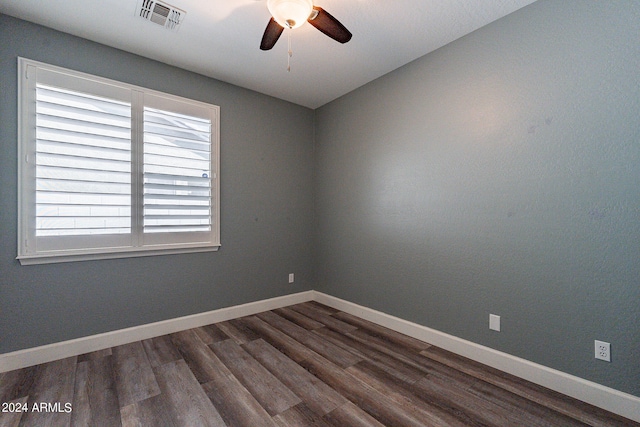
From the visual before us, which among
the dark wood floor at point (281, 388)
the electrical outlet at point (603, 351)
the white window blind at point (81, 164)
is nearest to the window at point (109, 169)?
the white window blind at point (81, 164)

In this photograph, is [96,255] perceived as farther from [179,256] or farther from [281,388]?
[281,388]

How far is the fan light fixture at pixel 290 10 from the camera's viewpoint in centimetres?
161

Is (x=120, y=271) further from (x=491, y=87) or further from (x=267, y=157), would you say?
(x=491, y=87)

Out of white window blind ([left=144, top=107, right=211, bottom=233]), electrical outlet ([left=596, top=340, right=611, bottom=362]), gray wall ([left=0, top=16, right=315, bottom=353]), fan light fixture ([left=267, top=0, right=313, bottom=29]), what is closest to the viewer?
fan light fixture ([left=267, top=0, right=313, bottom=29])

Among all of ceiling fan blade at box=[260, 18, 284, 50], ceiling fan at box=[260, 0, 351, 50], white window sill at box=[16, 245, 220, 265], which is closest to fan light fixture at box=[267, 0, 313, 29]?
ceiling fan at box=[260, 0, 351, 50]

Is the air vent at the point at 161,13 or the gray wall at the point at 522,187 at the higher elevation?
the air vent at the point at 161,13

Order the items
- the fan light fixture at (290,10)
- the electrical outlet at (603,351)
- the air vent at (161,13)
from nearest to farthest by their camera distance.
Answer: the fan light fixture at (290,10), the electrical outlet at (603,351), the air vent at (161,13)

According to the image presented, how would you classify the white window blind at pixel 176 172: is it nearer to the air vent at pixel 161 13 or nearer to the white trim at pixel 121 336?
the air vent at pixel 161 13

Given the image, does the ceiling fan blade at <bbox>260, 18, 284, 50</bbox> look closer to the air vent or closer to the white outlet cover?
the air vent

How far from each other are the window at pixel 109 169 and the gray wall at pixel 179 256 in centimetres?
10

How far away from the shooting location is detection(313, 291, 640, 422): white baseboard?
65.9 inches

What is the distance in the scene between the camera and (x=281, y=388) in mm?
→ 1939

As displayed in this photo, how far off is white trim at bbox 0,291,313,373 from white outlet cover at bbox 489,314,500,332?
2360mm

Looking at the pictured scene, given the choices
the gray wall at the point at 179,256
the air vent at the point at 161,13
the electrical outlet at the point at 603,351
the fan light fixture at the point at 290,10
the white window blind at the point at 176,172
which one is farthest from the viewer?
the white window blind at the point at 176,172
